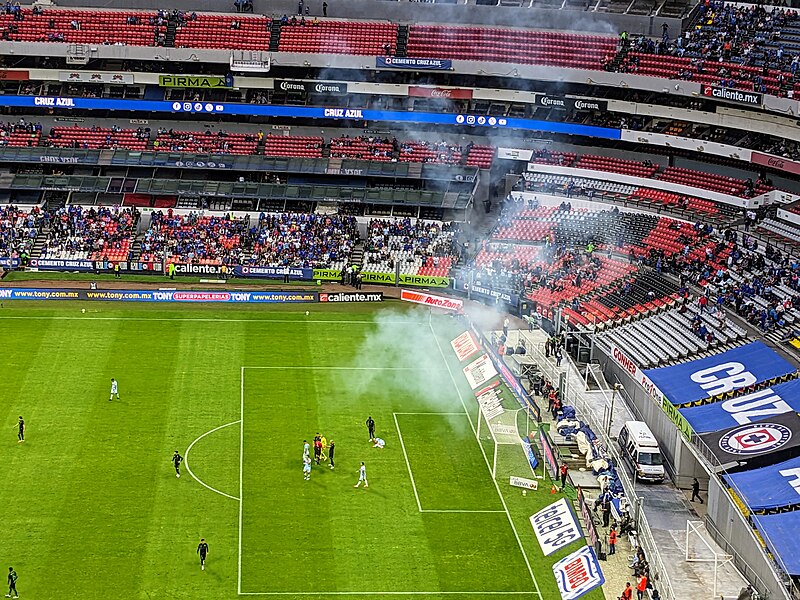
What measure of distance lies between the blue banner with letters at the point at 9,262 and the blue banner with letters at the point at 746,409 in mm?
47245

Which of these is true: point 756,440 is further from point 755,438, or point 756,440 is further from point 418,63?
point 418,63

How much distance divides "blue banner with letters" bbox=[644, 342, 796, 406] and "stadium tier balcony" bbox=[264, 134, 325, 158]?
41.3 meters

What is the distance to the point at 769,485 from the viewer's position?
41.8 metres

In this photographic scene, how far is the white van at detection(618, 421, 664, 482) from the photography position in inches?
1905

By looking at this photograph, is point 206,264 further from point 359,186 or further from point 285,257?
point 359,186

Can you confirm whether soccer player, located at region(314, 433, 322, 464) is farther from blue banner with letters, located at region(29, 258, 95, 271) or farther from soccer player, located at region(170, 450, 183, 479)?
blue banner with letters, located at region(29, 258, 95, 271)

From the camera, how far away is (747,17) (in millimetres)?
78312

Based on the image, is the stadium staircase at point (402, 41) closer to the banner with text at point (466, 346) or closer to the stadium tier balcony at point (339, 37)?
the stadium tier balcony at point (339, 37)

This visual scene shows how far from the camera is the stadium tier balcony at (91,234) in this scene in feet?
261

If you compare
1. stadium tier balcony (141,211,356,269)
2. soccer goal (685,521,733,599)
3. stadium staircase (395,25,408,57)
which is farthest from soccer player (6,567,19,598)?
stadium staircase (395,25,408,57)

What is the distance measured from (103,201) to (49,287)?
13.4 metres

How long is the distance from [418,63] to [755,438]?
152 feet

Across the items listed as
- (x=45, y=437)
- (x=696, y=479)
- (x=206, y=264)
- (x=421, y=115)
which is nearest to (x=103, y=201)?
(x=206, y=264)

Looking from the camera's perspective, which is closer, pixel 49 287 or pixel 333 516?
pixel 333 516
